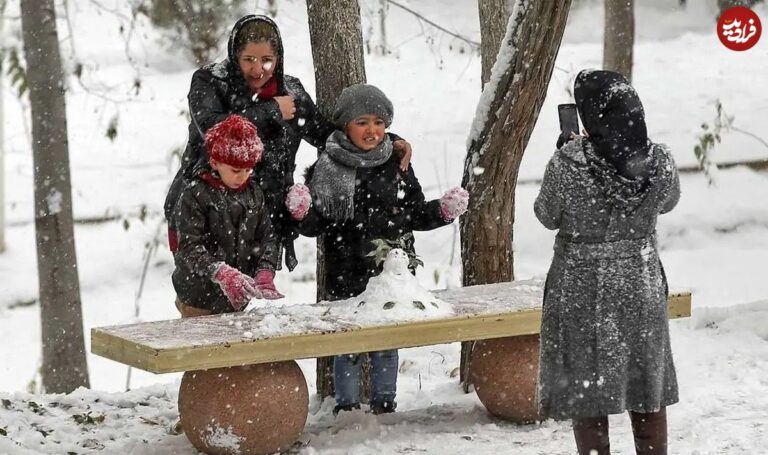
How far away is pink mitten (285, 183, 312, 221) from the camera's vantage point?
511cm

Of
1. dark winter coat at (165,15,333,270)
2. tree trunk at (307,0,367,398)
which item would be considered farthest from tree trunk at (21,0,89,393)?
dark winter coat at (165,15,333,270)

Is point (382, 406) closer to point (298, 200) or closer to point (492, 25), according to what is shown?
point (298, 200)

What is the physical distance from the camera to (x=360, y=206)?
5.41 metres

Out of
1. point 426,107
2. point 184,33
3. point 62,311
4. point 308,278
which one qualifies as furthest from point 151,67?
point 62,311

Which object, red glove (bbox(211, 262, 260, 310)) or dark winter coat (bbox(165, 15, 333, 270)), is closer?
red glove (bbox(211, 262, 260, 310))

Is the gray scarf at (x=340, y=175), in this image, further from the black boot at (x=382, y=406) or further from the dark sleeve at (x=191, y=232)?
the black boot at (x=382, y=406)

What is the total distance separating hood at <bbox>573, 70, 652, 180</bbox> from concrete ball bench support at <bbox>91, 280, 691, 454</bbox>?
1.31m

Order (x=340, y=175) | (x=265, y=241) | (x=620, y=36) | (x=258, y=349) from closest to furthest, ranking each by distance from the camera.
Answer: (x=258, y=349), (x=265, y=241), (x=340, y=175), (x=620, y=36)

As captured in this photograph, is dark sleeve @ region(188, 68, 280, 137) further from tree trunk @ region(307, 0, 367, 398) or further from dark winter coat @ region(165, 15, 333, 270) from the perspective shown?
tree trunk @ region(307, 0, 367, 398)

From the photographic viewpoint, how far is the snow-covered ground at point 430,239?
17.8 ft

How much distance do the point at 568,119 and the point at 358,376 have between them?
188 cm

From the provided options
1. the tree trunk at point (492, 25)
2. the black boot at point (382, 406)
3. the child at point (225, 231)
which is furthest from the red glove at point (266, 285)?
the tree trunk at point (492, 25)

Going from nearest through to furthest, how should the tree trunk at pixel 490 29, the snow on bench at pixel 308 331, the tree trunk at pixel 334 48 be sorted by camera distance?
the snow on bench at pixel 308 331 → the tree trunk at pixel 334 48 → the tree trunk at pixel 490 29

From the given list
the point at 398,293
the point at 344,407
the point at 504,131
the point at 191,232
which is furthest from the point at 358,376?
the point at 504,131
